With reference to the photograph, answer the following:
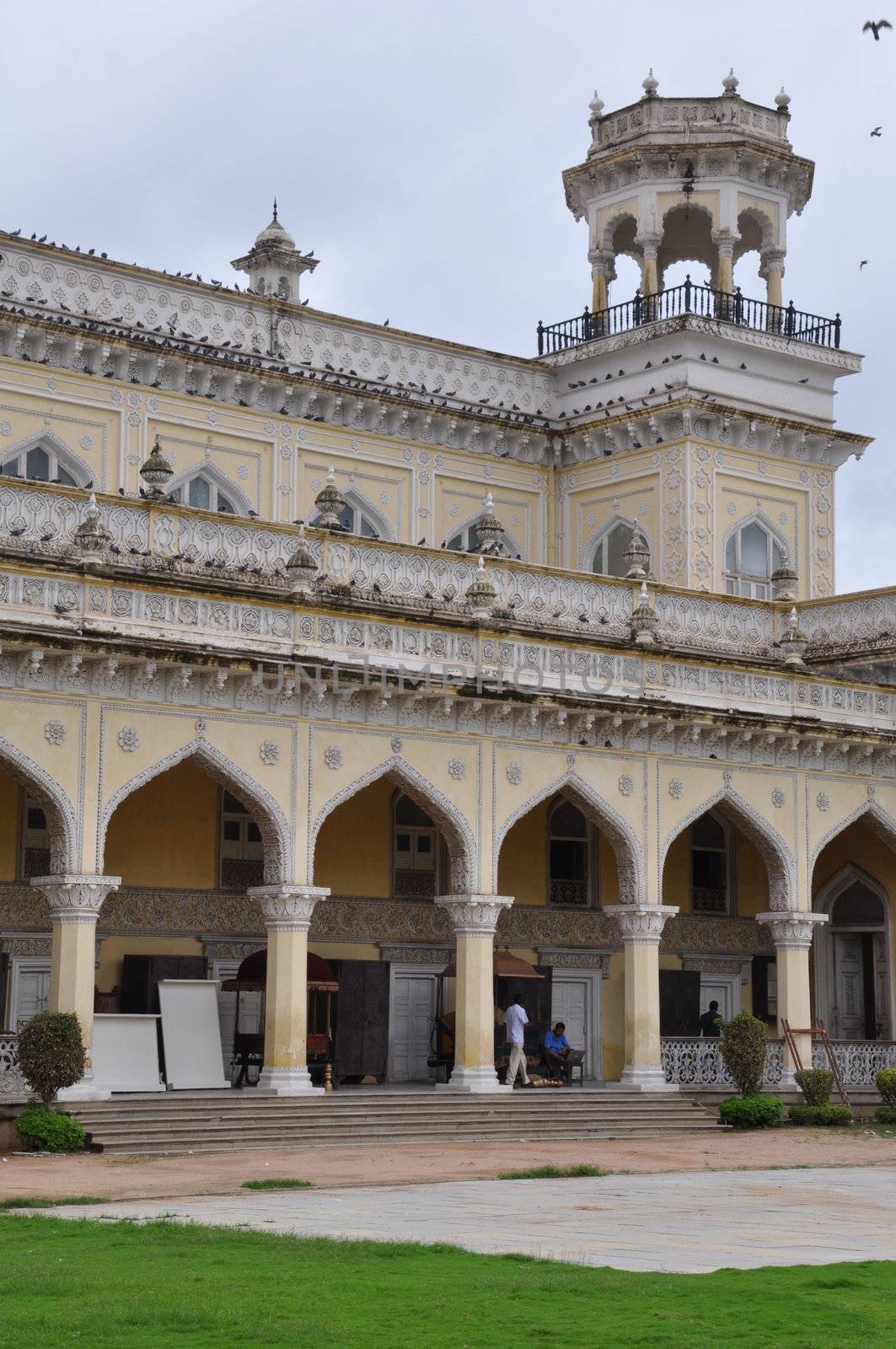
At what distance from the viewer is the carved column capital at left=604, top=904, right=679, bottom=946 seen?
2686cm

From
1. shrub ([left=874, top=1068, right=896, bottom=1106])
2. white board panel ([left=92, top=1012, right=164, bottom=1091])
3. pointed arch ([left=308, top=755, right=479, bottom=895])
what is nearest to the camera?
white board panel ([left=92, top=1012, right=164, bottom=1091])

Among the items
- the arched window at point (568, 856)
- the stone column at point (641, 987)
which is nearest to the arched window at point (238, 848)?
the stone column at point (641, 987)

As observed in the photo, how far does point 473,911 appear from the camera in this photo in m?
25.3

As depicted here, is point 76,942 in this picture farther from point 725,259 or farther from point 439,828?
point 725,259

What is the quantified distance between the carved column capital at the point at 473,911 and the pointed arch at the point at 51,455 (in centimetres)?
789

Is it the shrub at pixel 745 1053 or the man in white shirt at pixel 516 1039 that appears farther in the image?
the shrub at pixel 745 1053

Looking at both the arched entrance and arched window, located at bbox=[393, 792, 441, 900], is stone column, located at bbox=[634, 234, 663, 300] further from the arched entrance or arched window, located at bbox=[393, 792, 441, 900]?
arched window, located at bbox=[393, 792, 441, 900]

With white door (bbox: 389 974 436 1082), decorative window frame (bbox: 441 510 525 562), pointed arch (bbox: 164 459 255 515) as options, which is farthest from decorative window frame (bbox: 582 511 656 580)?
white door (bbox: 389 974 436 1082)

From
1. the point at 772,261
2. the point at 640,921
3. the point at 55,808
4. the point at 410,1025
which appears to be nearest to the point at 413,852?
the point at 410,1025

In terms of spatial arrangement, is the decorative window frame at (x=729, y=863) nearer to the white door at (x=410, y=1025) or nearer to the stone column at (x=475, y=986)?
the white door at (x=410, y=1025)

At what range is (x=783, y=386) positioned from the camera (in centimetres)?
3459

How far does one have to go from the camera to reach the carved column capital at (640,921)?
26.9 meters

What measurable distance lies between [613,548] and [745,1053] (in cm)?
1014

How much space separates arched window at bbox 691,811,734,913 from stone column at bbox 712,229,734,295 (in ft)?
30.4
